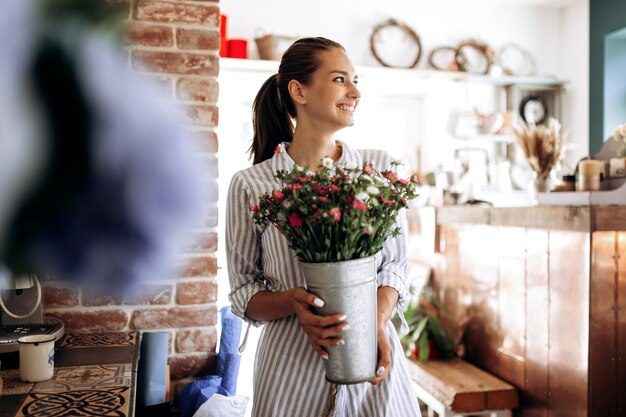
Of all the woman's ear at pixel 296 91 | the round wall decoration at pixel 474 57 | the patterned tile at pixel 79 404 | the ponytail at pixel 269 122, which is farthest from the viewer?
the round wall decoration at pixel 474 57

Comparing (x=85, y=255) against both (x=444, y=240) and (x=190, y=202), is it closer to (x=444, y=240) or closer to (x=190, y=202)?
(x=190, y=202)

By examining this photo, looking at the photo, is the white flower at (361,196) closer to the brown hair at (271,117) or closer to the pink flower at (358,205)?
the pink flower at (358,205)

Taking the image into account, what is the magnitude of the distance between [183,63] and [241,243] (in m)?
0.71

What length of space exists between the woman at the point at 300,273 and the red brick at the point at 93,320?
2.01 ft

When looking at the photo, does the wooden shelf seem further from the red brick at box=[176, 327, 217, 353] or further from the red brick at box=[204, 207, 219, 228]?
the red brick at box=[176, 327, 217, 353]

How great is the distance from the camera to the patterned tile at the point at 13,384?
105 cm

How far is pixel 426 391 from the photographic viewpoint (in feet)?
9.62

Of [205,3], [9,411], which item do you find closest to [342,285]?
[9,411]

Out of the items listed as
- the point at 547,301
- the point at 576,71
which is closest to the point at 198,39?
the point at 547,301

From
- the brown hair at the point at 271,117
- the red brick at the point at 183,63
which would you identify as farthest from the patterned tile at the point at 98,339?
the red brick at the point at 183,63

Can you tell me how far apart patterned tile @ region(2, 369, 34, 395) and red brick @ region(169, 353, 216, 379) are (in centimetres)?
55

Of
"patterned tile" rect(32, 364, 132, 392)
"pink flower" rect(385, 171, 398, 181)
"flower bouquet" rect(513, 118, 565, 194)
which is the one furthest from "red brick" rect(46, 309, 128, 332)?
"flower bouquet" rect(513, 118, 565, 194)

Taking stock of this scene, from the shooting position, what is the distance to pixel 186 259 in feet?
5.37

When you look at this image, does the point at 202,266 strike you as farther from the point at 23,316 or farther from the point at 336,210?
the point at 336,210
